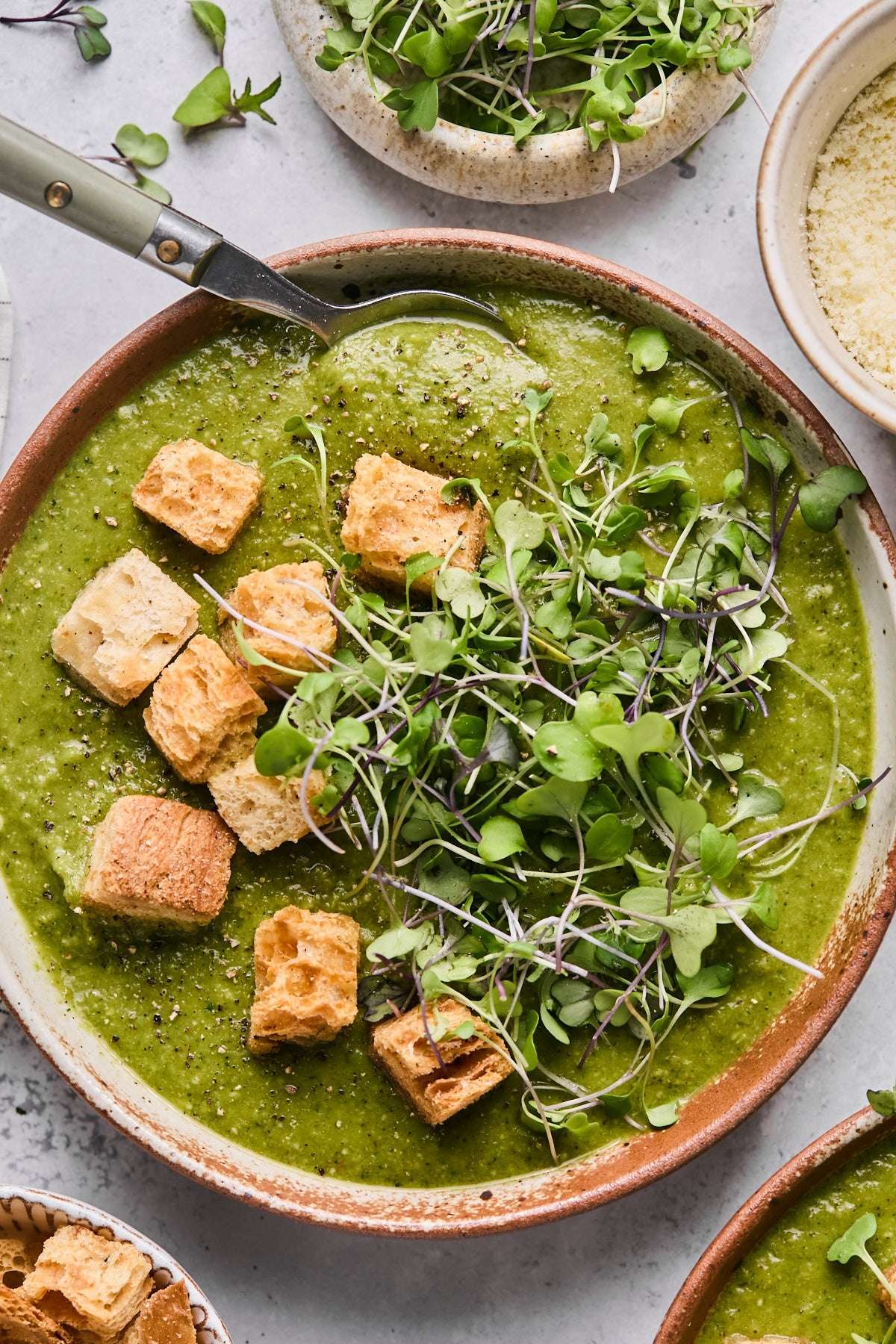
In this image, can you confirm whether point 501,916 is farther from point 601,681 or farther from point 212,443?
point 212,443

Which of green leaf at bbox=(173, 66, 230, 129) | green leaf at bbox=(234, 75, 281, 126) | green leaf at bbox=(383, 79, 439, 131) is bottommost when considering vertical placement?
green leaf at bbox=(173, 66, 230, 129)

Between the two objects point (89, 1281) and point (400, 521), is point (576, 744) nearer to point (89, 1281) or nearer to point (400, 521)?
point (400, 521)

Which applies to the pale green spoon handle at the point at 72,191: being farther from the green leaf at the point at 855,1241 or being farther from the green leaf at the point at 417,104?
the green leaf at the point at 855,1241

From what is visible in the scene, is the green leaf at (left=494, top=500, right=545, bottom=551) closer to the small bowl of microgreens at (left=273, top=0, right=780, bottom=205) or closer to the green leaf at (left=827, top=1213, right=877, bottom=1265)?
the small bowl of microgreens at (left=273, top=0, right=780, bottom=205)

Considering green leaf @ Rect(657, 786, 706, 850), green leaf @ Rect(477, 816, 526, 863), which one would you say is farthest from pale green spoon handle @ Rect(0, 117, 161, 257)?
green leaf @ Rect(657, 786, 706, 850)

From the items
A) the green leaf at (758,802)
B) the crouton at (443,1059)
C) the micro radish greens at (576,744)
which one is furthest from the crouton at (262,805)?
the green leaf at (758,802)

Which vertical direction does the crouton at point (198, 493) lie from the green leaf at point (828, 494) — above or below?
below
